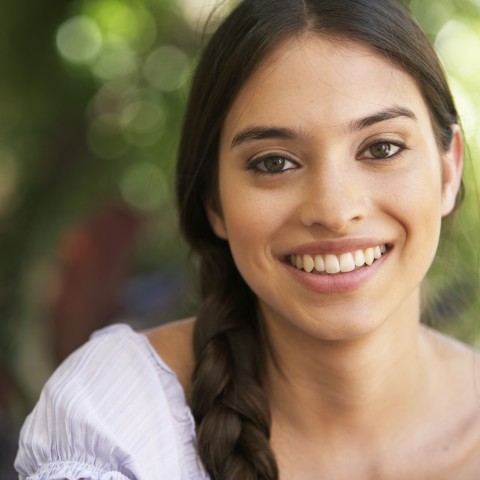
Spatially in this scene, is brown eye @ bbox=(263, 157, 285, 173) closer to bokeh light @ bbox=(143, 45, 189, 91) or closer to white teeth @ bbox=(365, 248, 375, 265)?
white teeth @ bbox=(365, 248, 375, 265)

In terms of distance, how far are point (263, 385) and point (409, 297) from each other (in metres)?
0.41

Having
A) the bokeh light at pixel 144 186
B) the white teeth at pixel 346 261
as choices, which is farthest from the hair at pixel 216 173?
the bokeh light at pixel 144 186

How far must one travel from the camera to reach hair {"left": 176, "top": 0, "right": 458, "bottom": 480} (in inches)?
71.7

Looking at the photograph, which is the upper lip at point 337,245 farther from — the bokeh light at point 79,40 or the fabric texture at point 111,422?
the bokeh light at point 79,40

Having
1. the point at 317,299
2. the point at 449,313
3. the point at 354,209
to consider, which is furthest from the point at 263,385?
the point at 449,313

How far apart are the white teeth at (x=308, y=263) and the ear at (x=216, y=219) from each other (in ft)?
0.94

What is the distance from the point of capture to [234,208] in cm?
186

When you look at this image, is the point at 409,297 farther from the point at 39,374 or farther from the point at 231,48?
the point at 39,374

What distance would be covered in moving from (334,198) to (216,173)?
1.31 feet

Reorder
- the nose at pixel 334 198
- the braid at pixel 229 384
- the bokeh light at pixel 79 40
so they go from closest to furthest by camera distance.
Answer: the nose at pixel 334 198
the braid at pixel 229 384
the bokeh light at pixel 79 40

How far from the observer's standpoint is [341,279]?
181cm

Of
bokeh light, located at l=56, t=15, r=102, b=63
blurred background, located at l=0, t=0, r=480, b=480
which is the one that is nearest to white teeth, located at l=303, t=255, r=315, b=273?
blurred background, located at l=0, t=0, r=480, b=480

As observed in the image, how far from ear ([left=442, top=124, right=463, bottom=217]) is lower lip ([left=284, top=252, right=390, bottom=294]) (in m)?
0.28

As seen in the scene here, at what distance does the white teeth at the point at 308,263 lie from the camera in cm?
181
